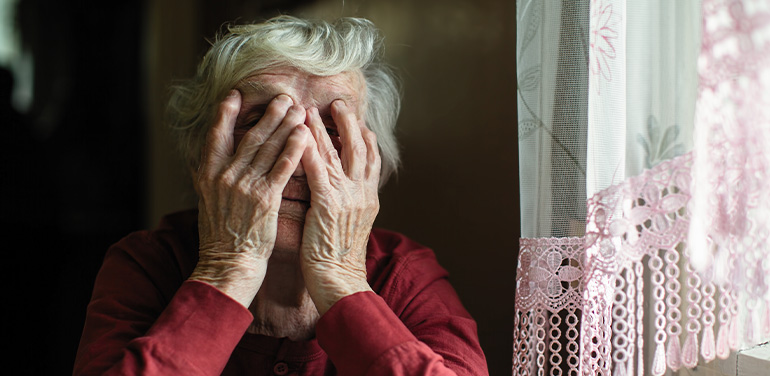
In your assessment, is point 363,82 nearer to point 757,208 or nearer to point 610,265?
point 610,265

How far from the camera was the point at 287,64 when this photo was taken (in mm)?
1175

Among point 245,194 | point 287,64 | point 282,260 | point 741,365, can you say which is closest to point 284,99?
point 287,64

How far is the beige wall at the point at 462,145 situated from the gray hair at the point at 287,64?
17cm

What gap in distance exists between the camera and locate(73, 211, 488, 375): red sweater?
0.96 meters

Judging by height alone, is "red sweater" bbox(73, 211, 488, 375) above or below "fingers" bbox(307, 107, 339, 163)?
below

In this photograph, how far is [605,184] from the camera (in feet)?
2.80

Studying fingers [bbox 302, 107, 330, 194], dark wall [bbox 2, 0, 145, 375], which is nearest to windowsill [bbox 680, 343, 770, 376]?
fingers [bbox 302, 107, 330, 194]

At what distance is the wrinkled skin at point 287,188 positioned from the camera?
3.54 ft

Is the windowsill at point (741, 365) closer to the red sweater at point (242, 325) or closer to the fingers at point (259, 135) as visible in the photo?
the red sweater at point (242, 325)

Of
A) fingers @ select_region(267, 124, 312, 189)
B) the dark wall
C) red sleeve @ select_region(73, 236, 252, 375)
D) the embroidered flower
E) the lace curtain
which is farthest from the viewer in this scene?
the dark wall

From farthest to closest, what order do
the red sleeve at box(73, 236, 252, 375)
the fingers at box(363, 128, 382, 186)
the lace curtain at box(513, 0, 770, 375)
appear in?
the fingers at box(363, 128, 382, 186)
the red sleeve at box(73, 236, 252, 375)
the lace curtain at box(513, 0, 770, 375)

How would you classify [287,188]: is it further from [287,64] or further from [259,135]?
[287,64]

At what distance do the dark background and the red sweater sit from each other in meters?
0.28

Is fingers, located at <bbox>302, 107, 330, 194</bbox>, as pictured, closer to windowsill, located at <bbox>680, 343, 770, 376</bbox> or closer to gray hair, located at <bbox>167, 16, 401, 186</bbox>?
gray hair, located at <bbox>167, 16, 401, 186</bbox>
